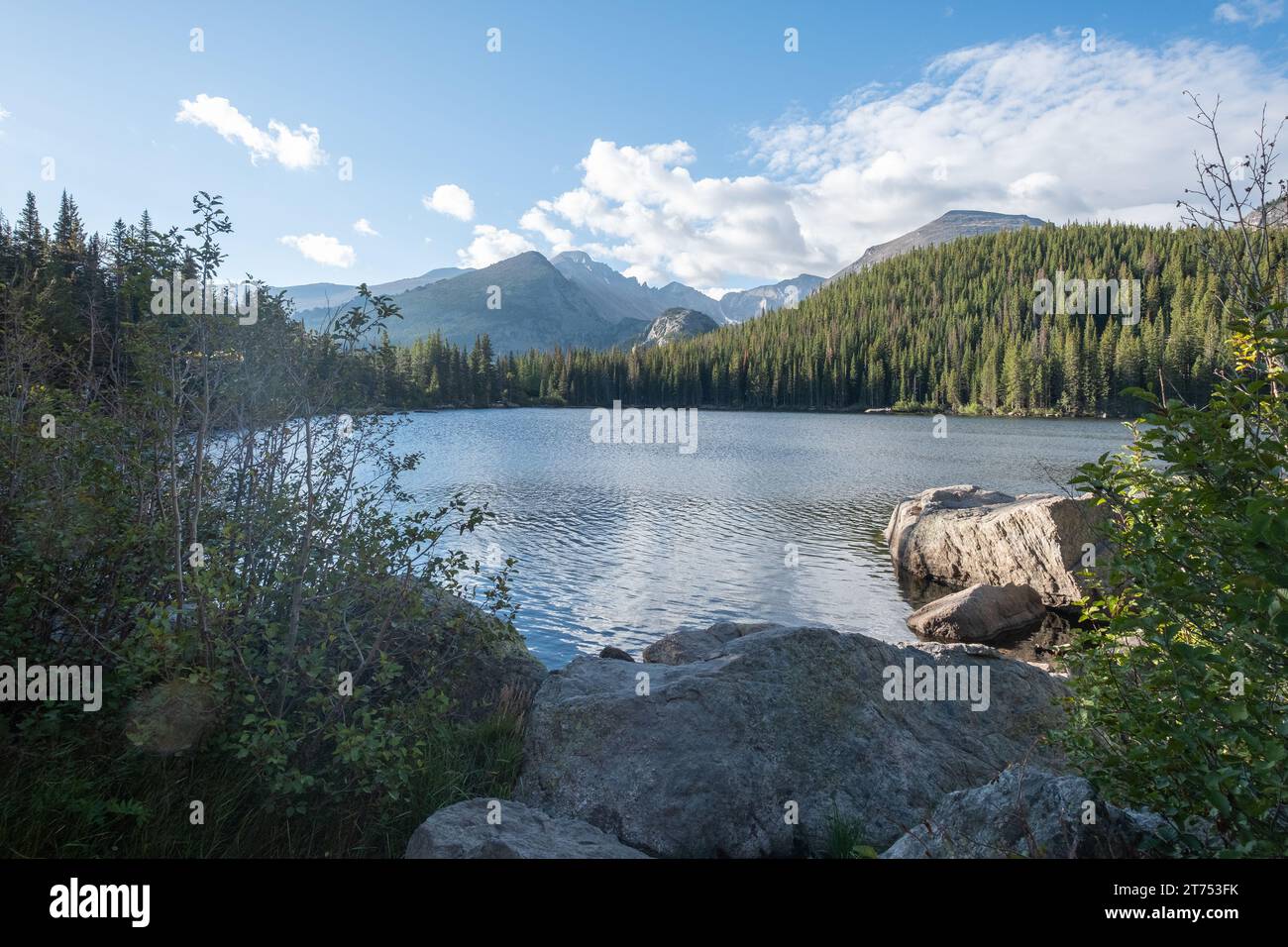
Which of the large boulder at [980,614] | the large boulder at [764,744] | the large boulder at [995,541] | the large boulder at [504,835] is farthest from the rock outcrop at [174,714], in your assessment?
the large boulder at [995,541]

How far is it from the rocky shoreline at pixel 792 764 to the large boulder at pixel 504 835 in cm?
2

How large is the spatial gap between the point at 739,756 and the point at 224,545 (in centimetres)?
548

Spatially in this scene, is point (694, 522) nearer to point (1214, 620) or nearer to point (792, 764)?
point (792, 764)

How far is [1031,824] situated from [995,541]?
62.9 feet

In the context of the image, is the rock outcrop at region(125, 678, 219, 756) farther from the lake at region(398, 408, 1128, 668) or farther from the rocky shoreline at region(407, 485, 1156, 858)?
the lake at region(398, 408, 1128, 668)

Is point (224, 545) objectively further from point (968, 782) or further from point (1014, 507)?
point (1014, 507)

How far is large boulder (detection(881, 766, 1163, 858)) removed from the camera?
3.91m

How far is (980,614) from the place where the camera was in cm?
1881

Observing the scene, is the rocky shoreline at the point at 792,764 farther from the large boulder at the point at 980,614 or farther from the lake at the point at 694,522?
the large boulder at the point at 980,614

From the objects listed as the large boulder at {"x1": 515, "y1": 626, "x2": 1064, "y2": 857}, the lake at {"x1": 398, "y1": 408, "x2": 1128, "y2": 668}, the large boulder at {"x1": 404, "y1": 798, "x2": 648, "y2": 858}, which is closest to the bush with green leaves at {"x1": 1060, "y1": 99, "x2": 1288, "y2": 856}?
the lake at {"x1": 398, "y1": 408, "x2": 1128, "y2": 668}

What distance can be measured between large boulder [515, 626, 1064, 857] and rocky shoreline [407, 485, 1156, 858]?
0.02 m

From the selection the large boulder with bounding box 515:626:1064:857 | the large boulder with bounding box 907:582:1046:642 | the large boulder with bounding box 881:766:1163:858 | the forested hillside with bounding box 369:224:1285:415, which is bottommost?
the large boulder with bounding box 907:582:1046:642

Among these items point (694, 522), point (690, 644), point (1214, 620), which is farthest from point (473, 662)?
point (694, 522)

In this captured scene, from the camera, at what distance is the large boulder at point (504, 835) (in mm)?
4812
